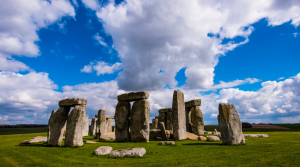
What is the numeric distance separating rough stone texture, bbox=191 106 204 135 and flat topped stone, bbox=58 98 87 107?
14.7 meters

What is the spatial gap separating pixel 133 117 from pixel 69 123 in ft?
17.5

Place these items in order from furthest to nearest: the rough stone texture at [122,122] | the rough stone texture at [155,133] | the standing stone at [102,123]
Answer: the standing stone at [102,123]
the rough stone texture at [155,133]
the rough stone texture at [122,122]

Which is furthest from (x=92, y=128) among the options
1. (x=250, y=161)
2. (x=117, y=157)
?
(x=250, y=161)

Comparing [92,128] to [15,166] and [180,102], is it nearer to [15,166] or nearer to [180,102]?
[180,102]

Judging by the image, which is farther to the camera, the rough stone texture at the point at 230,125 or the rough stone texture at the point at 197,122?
the rough stone texture at the point at 197,122

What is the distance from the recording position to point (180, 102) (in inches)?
634

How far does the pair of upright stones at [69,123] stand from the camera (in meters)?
11.1

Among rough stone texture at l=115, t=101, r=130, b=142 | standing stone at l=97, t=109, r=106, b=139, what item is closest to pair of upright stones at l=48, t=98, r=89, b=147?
rough stone texture at l=115, t=101, r=130, b=142

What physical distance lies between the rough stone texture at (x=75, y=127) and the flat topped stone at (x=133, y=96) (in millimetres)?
4748

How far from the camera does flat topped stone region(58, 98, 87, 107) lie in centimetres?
1159

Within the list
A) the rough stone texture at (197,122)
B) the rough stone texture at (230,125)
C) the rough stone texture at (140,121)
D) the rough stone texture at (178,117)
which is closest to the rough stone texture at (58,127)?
the rough stone texture at (140,121)

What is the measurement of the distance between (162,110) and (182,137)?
10.2 metres

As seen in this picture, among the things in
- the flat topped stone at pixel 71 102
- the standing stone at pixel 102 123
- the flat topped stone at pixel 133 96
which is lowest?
the standing stone at pixel 102 123

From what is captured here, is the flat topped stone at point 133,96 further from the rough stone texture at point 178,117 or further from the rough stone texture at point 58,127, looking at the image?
the rough stone texture at point 58,127
